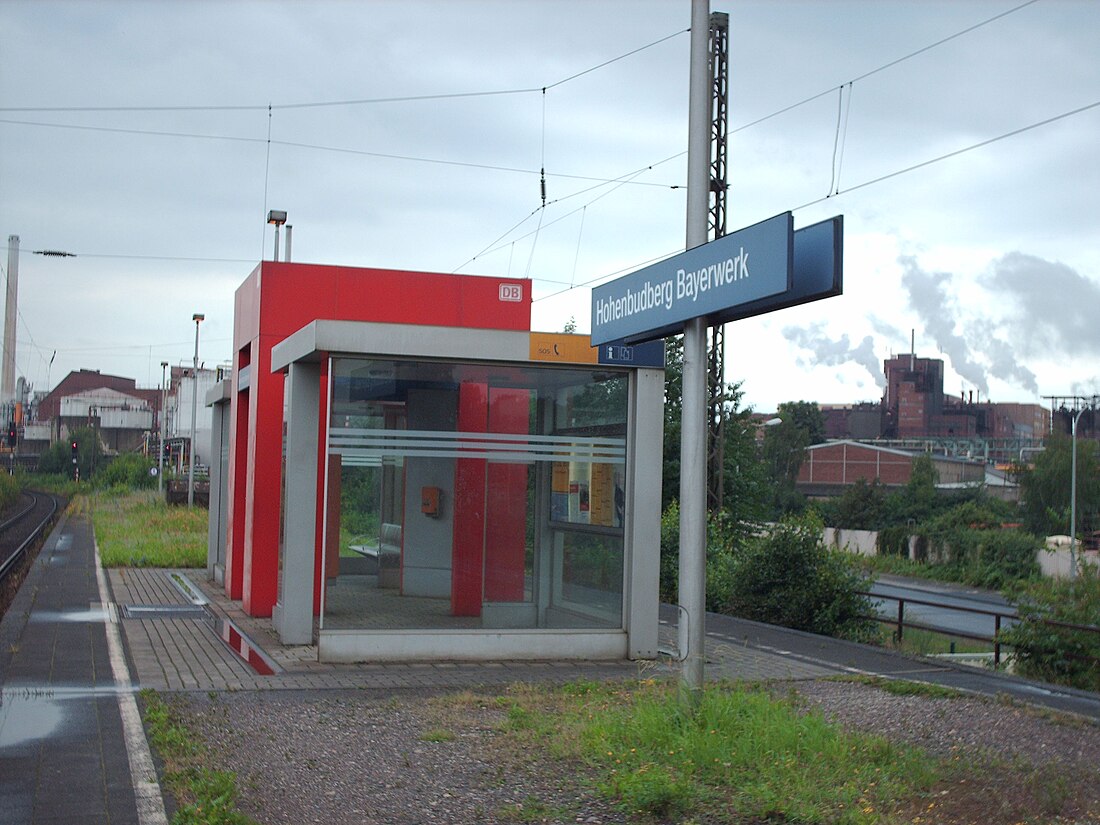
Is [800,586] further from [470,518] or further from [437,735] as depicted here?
[437,735]

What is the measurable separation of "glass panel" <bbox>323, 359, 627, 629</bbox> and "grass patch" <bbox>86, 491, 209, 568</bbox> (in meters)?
12.8

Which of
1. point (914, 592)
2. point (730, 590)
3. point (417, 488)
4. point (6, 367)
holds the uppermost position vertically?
point (6, 367)

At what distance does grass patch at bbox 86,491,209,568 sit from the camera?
23.7 m

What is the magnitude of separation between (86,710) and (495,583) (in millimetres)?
4533

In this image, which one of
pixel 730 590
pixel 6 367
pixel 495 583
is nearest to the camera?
pixel 495 583

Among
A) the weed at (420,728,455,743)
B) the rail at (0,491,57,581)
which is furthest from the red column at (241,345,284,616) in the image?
the rail at (0,491,57,581)

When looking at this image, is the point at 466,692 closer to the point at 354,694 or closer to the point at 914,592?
the point at 354,694

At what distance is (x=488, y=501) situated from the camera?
1230 cm

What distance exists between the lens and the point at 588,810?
254 inches

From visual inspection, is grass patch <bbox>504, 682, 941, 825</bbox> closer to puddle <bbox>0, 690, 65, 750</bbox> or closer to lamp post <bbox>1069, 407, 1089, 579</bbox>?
puddle <bbox>0, 690, 65, 750</bbox>

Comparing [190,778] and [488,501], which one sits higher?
[488,501]

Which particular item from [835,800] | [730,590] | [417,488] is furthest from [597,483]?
[835,800]

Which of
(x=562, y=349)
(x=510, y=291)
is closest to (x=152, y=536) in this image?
(x=510, y=291)

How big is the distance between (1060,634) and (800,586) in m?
4.18
